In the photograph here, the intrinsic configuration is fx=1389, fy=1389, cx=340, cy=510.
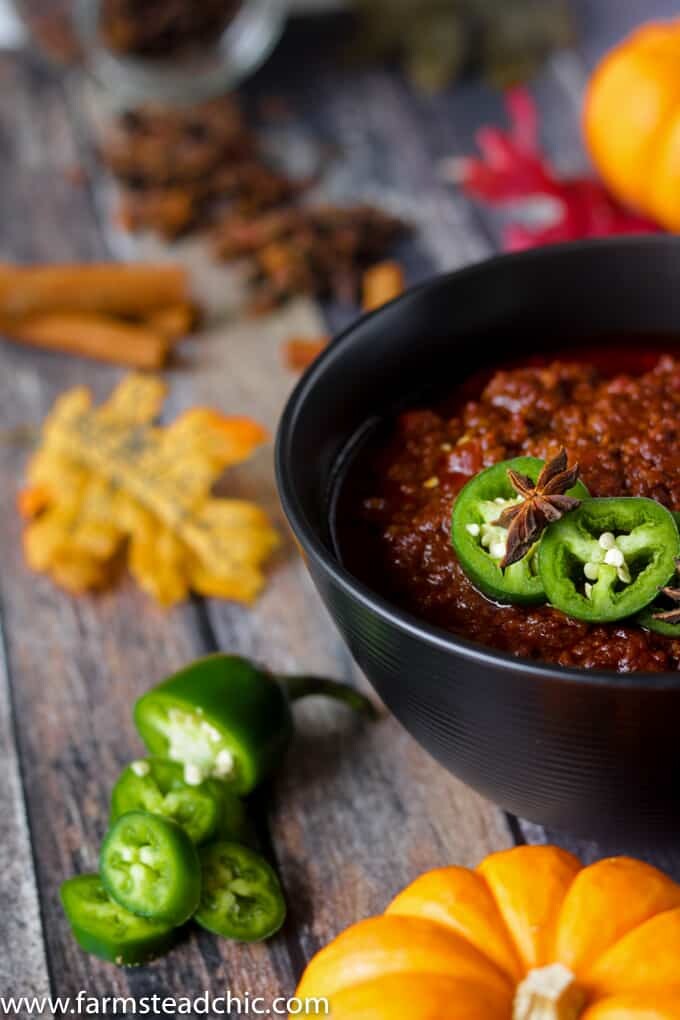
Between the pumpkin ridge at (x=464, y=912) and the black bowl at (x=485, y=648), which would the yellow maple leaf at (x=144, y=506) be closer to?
the black bowl at (x=485, y=648)

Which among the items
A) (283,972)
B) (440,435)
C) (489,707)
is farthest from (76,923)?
(440,435)

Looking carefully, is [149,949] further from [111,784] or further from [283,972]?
[111,784]

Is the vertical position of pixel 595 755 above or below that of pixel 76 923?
above

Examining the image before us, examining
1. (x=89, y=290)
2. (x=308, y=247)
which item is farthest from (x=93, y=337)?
(x=308, y=247)

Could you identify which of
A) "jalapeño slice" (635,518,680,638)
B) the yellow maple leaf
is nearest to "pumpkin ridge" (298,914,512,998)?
"jalapeño slice" (635,518,680,638)

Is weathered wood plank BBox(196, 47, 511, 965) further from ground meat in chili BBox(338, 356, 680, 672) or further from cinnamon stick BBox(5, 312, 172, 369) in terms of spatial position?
ground meat in chili BBox(338, 356, 680, 672)

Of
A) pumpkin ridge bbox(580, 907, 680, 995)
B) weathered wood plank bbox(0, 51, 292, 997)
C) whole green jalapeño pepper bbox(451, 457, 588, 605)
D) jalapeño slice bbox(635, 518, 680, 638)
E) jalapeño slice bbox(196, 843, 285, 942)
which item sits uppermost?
whole green jalapeño pepper bbox(451, 457, 588, 605)

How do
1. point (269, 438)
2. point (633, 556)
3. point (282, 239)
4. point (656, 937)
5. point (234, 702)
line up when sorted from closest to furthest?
point (656, 937)
point (633, 556)
point (234, 702)
point (269, 438)
point (282, 239)
